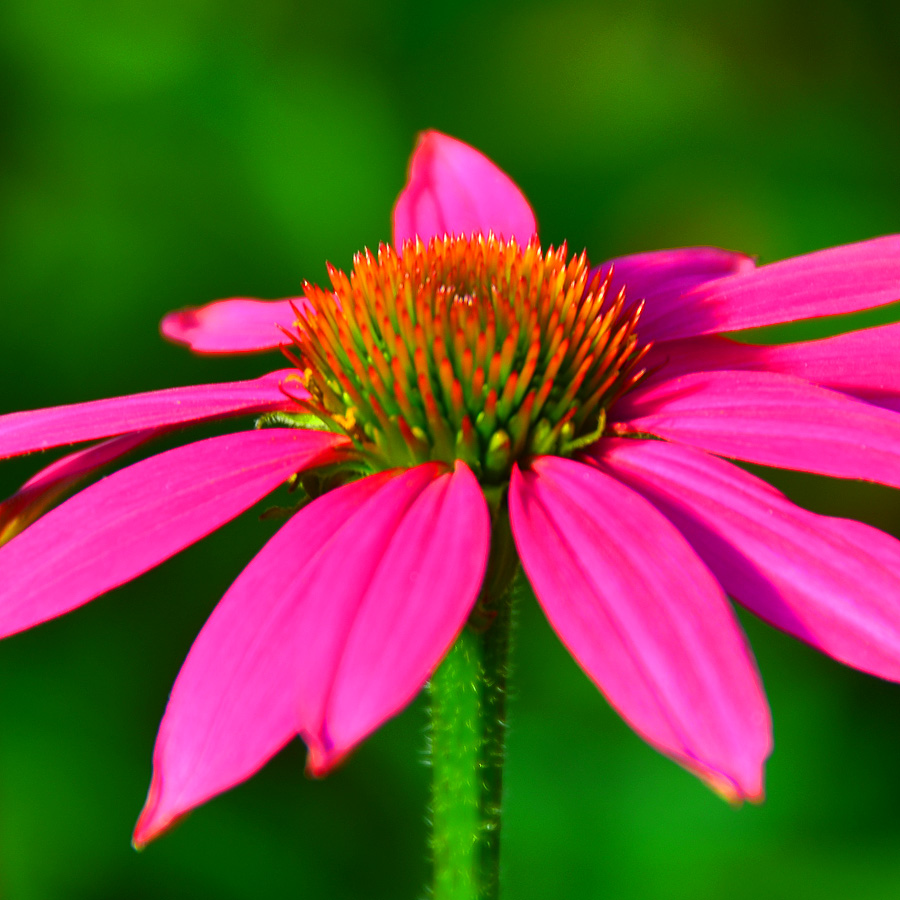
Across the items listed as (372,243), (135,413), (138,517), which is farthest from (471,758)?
(372,243)

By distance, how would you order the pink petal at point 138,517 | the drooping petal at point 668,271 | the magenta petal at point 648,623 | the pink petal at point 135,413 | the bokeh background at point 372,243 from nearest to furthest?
the magenta petal at point 648,623 → the pink petal at point 138,517 → the pink petal at point 135,413 → the drooping petal at point 668,271 → the bokeh background at point 372,243

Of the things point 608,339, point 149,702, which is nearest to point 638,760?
point 149,702

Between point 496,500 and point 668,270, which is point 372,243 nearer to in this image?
point 668,270

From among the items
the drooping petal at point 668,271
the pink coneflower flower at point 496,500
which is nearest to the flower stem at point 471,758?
the pink coneflower flower at point 496,500

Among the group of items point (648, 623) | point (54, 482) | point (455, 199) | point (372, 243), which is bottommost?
point (648, 623)

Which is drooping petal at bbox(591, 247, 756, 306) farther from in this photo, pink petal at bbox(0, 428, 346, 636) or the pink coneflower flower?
pink petal at bbox(0, 428, 346, 636)

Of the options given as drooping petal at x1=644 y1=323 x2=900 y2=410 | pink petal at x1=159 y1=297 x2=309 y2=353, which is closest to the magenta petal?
drooping petal at x1=644 y1=323 x2=900 y2=410

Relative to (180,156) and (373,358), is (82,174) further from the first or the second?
(373,358)

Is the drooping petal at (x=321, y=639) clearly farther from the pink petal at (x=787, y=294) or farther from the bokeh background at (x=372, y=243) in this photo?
the bokeh background at (x=372, y=243)
